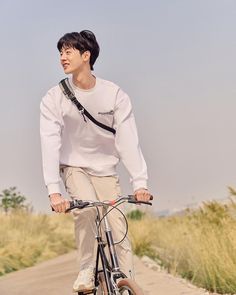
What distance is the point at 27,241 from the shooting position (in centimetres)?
1714

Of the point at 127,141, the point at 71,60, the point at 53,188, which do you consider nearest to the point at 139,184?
the point at 127,141

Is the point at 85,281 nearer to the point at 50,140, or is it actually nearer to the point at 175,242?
the point at 50,140

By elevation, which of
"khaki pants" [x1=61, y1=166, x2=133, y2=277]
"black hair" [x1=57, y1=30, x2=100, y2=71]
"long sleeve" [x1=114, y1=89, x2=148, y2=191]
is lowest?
"khaki pants" [x1=61, y1=166, x2=133, y2=277]

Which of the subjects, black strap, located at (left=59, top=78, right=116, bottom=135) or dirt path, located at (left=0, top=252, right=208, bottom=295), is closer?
black strap, located at (left=59, top=78, right=116, bottom=135)

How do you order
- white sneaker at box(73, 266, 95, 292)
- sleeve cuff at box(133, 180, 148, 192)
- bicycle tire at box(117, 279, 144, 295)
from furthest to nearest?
white sneaker at box(73, 266, 95, 292) → sleeve cuff at box(133, 180, 148, 192) → bicycle tire at box(117, 279, 144, 295)

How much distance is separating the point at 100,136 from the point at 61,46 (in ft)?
2.07

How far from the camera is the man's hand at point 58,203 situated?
4.97m

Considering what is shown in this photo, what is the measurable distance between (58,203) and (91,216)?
0.46 meters

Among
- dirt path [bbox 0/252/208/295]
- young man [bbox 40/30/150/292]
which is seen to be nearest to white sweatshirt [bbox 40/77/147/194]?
young man [bbox 40/30/150/292]

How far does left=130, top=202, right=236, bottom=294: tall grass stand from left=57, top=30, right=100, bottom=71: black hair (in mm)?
4159

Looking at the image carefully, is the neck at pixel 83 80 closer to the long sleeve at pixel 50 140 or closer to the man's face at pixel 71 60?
the man's face at pixel 71 60

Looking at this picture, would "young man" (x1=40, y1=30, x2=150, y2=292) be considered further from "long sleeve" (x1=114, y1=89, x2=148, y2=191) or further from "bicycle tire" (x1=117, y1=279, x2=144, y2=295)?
"bicycle tire" (x1=117, y1=279, x2=144, y2=295)

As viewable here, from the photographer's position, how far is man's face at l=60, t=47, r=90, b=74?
5516mm

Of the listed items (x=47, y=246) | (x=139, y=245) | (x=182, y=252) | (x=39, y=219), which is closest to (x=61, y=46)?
(x=182, y=252)
